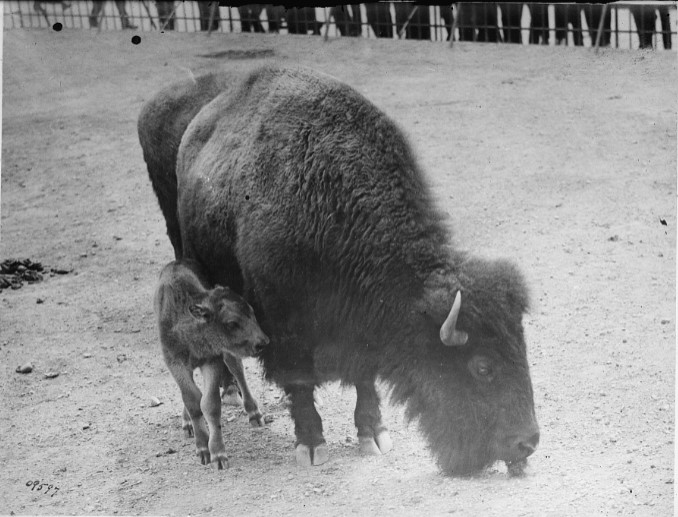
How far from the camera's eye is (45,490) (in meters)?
4.84

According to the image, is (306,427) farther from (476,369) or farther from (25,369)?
(25,369)

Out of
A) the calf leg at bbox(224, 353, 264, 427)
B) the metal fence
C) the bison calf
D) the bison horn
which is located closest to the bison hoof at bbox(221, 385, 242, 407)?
the calf leg at bbox(224, 353, 264, 427)

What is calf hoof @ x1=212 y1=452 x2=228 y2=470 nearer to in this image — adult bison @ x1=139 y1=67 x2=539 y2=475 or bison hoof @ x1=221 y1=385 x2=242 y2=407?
adult bison @ x1=139 y1=67 x2=539 y2=475

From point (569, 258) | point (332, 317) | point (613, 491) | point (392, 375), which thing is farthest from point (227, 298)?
point (569, 258)

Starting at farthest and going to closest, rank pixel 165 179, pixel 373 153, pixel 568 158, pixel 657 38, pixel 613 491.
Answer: pixel 568 158, pixel 165 179, pixel 657 38, pixel 373 153, pixel 613 491

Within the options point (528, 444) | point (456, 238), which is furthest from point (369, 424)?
point (456, 238)

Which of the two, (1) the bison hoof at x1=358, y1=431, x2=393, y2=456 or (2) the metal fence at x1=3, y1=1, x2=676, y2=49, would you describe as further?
(2) the metal fence at x1=3, y1=1, x2=676, y2=49

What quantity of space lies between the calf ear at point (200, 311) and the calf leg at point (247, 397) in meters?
0.42

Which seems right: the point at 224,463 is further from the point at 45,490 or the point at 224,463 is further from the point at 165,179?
the point at 165,179

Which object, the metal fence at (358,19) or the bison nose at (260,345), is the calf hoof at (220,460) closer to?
the bison nose at (260,345)

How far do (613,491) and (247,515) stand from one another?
1.52 metres

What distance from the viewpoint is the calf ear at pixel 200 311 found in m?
4.83

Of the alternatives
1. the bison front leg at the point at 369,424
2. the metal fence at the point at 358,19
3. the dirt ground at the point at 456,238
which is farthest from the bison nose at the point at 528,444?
the metal fence at the point at 358,19

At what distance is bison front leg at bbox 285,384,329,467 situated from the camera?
16.1ft
